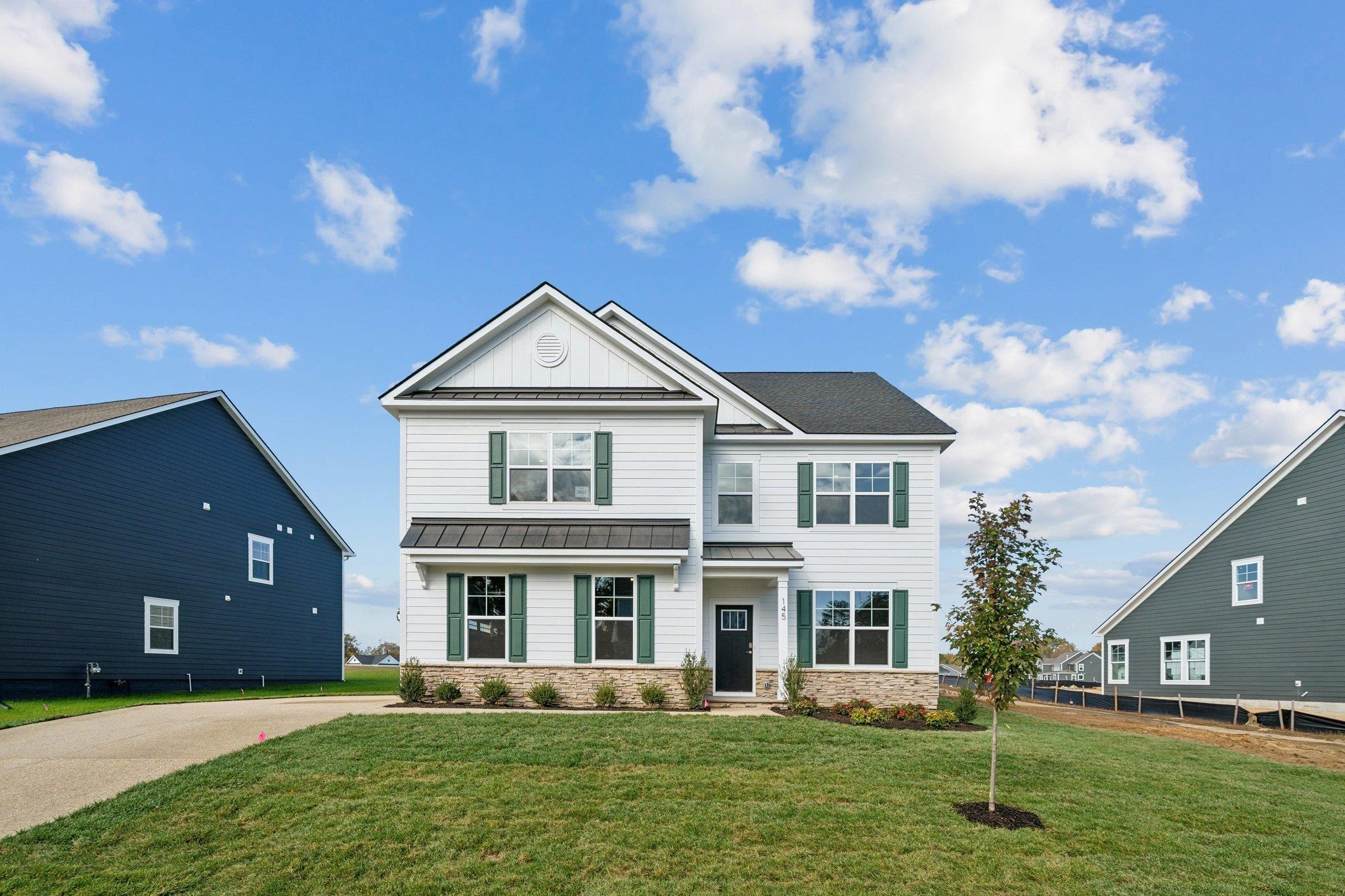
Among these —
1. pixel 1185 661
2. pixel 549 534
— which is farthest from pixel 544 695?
pixel 1185 661

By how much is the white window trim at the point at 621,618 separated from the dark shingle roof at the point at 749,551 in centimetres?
156

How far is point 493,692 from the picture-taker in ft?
53.3

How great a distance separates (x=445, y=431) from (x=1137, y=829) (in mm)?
13669

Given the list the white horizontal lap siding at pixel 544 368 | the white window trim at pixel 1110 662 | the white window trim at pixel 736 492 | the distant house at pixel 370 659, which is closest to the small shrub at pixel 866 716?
the white window trim at pixel 736 492

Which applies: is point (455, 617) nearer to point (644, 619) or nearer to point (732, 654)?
point (644, 619)

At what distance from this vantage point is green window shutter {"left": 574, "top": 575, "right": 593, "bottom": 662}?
55.0 feet

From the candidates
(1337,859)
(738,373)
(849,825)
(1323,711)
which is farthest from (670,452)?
(1323,711)

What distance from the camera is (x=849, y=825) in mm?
9156

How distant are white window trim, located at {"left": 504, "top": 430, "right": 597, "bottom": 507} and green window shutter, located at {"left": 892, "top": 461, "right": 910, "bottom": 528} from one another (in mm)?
6732

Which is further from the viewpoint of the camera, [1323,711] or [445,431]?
→ [1323,711]

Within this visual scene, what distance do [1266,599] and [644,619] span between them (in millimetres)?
18437

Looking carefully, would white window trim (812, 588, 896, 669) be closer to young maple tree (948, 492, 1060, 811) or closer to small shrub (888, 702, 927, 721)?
small shrub (888, 702, 927, 721)

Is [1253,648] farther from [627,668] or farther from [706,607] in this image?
[627,668]

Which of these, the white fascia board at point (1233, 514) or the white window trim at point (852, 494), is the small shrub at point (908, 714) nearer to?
the white window trim at point (852, 494)
